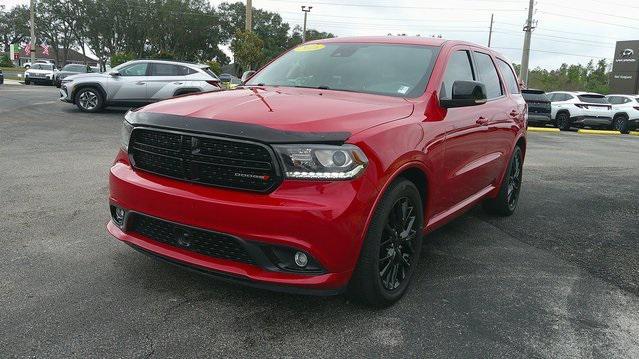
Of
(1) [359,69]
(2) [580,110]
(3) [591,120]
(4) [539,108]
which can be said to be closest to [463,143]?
(1) [359,69]

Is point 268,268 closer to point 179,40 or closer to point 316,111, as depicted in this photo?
point 316,111

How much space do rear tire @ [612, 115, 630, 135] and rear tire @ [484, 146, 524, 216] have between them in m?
19.1

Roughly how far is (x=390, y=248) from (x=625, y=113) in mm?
22483

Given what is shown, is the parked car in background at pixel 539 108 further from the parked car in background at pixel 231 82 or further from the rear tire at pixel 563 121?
the parked car in background at pixel 231 82

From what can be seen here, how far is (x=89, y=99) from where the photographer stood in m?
14.7

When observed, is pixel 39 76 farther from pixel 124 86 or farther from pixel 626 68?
pixel 626 68

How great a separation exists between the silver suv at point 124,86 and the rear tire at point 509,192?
10122 mm

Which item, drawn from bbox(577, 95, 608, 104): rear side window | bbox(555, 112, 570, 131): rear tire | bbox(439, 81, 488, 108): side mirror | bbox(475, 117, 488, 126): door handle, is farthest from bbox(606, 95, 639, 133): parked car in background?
bbox(439, 81, 488, 108): side mirror

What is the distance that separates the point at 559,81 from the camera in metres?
66.4

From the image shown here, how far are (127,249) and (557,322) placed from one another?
3.12 metres

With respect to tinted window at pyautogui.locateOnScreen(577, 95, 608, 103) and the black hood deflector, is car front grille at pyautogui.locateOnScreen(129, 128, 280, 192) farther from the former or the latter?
tinted window at pyautogui.locateOnScreen(577, 95, 608, 103)

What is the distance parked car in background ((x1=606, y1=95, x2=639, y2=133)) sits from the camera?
21922 millimetres

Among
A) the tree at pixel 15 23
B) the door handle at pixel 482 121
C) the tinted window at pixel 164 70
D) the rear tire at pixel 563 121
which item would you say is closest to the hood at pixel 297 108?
the door handle at pixel 482 121

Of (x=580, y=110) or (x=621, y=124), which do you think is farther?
(x=621, y=124)
